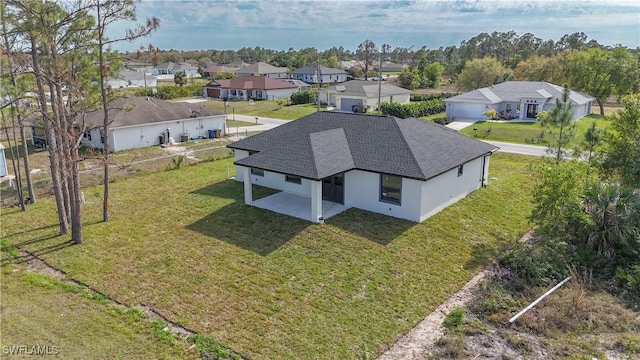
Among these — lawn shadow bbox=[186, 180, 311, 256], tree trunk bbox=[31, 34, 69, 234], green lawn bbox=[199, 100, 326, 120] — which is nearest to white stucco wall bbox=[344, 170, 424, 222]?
lawn shadow bbox=[186, 180, 311, 256]

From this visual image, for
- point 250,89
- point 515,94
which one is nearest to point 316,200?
point 515,94

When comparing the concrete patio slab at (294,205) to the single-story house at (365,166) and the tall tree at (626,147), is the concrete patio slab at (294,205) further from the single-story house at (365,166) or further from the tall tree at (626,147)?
the tall tree at (626,147)

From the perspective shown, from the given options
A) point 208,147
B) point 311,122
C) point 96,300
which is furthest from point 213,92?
point 96,300

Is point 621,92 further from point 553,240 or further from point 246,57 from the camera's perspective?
point 246,57

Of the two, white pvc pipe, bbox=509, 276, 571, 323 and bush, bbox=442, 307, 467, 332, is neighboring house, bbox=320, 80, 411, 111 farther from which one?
bush, bbox=442, 307, 467, 332

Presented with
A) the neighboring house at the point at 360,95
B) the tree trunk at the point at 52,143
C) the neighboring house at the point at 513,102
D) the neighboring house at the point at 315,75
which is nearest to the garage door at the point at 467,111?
the neighboring house at the point at 513,102

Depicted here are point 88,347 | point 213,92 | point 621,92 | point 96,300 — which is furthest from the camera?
point 213,92
